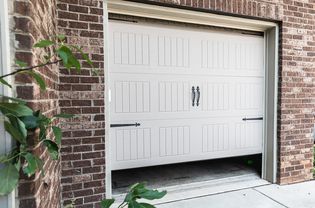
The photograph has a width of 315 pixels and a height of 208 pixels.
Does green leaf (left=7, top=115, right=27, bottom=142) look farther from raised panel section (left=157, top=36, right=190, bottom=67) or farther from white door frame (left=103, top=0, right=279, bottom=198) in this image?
raised panel section (left=157, top=36, right=190, bottom=67)

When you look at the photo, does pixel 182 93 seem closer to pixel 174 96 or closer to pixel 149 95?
pixel 174 96

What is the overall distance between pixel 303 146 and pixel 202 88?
5.97ft

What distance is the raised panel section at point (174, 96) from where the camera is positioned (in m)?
3.21

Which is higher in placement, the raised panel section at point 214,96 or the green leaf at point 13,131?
the raised panel section at point 214,96

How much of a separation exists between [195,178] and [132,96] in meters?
1.66

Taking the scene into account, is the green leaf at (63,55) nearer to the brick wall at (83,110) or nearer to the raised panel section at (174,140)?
the brick wall at (83,110)

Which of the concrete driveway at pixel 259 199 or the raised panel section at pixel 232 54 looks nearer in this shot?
the concrete driveway at pixel 259 199

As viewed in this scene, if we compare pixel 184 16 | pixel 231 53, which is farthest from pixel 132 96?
pixel 231 53

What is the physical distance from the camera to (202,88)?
3.42 m

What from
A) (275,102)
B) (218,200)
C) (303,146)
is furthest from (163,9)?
(303,146)

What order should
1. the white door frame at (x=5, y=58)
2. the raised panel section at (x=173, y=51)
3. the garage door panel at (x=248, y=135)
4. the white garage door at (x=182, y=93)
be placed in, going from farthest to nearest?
1. the garage door panel at (x=248, y=135)
2. the raised panel section at (x=173, y=51)
3. the white garage door at (x=182, y=93)
4. the white door frame at (x=5, y=58)

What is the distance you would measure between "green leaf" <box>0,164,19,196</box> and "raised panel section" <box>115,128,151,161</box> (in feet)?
6.37

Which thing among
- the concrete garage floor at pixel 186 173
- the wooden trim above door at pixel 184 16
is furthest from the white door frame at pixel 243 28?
the concrete garage floor at pixel 186 173

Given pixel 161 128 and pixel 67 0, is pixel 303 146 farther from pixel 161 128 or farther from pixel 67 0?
pixel 67 0
